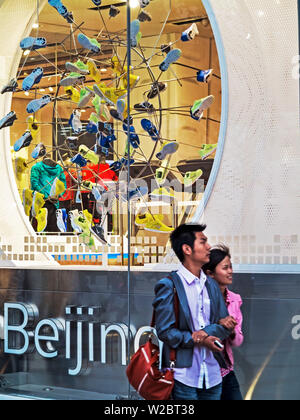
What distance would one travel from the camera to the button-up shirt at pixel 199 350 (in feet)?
14.0

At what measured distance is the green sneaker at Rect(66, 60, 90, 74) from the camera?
246 inches

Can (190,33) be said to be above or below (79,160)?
above

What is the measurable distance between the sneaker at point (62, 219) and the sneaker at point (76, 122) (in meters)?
0.63

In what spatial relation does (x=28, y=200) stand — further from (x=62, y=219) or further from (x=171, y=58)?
(x=171, y=58)

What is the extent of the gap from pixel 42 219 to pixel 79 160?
57 centimetres

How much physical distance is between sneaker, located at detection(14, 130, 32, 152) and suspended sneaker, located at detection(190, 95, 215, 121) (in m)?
1.50

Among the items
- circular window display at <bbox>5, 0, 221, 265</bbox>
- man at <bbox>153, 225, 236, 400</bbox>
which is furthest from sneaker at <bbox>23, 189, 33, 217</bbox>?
man at <bbox>153, 225, 236, 400</bbox>

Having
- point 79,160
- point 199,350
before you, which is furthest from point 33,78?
point 199,350

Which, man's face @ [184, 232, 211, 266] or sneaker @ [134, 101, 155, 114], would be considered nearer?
man's face @ [184, 232, 211, 266]

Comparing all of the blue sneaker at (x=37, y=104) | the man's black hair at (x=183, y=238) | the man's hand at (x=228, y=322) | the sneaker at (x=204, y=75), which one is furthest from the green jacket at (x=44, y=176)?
the man's hand at (x=228, y=322)

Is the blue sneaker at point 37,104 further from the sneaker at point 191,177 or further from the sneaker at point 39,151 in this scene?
the sneaker at point 191,177

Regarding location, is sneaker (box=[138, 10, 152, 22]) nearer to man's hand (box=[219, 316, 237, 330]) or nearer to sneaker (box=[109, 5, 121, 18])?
sneaker (box=[109, 5, 121, 18])

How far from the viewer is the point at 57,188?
6.36 m

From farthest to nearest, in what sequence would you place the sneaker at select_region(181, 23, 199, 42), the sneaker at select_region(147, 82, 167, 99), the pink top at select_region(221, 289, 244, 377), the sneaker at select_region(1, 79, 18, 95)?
the sneaker at select_region(1, 79, 18, 95) < the sneaker at select_region(147, 82, 167, 99) < the sneaker at select_region(181, 23, 199, 42) < the pink top at select_region(221, 289, 244, 377)
